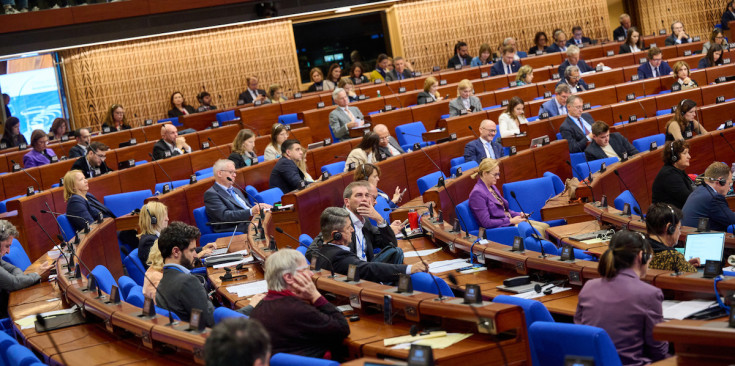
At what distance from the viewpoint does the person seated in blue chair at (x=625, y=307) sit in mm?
3117

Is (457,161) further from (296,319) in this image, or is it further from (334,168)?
(296,319)

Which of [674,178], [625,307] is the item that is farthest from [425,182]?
[625,307]

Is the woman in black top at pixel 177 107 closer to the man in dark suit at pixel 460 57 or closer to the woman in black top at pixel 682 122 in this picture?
the man in dark suit at pixel 460 57

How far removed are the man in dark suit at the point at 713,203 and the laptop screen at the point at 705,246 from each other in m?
0.92

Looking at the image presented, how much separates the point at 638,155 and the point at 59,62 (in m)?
8.18

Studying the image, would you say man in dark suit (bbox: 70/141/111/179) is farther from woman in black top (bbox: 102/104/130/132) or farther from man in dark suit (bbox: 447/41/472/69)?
man in dark suit (bbox: 447/41/472/69)

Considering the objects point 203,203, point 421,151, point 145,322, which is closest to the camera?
point 145,322

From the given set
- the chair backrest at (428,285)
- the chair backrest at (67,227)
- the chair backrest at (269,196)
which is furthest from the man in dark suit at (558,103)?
the chair backrest at (428,285)

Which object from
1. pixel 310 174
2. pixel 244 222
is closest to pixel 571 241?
pixel 244 222

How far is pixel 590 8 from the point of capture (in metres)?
14.1

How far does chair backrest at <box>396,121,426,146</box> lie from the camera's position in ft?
29.8

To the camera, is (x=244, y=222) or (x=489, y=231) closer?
(x=489, y=231)

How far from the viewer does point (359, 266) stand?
4.21 meters

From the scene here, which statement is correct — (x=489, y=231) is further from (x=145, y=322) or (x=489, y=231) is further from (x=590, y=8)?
(x=590, y=8)
